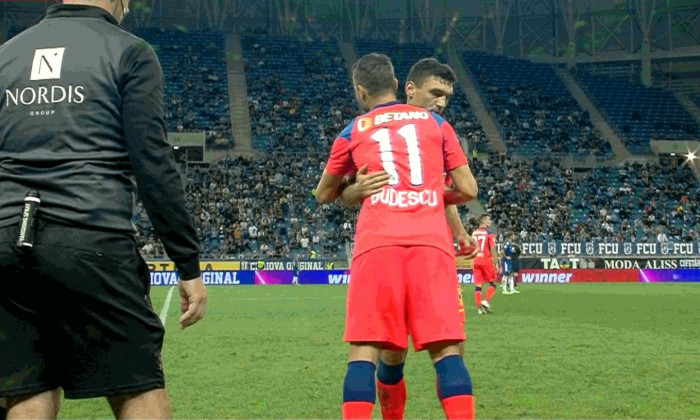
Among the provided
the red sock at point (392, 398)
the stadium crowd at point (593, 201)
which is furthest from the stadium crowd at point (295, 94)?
the red sock at point (392, 398)

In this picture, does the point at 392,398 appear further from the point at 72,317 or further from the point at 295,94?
A: the point at 295,94

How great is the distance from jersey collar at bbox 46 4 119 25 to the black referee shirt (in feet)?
0.38

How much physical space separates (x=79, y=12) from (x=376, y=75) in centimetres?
217

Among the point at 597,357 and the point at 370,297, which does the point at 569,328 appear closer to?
the point at 597,357

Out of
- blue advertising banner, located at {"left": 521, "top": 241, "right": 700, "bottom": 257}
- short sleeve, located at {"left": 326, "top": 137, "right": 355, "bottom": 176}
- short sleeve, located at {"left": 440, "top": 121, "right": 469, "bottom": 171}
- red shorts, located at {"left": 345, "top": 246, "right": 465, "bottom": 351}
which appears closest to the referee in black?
red shorts, located at {"left": 345, "top": 246, "right": 465, "bottom": 351}

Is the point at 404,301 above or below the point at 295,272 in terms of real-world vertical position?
above

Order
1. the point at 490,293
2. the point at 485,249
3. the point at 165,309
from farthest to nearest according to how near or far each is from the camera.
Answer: the point at 165,309 → the point at 485,249 → the point at 490,293

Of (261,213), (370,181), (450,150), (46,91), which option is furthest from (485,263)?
(261,213)

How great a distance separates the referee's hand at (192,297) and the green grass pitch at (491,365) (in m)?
4.10

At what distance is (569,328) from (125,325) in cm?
1315

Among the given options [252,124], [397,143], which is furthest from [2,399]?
[252,124]

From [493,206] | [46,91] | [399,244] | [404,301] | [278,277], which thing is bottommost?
[278,277]

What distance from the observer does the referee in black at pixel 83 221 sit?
339 centimetres

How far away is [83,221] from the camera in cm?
341
